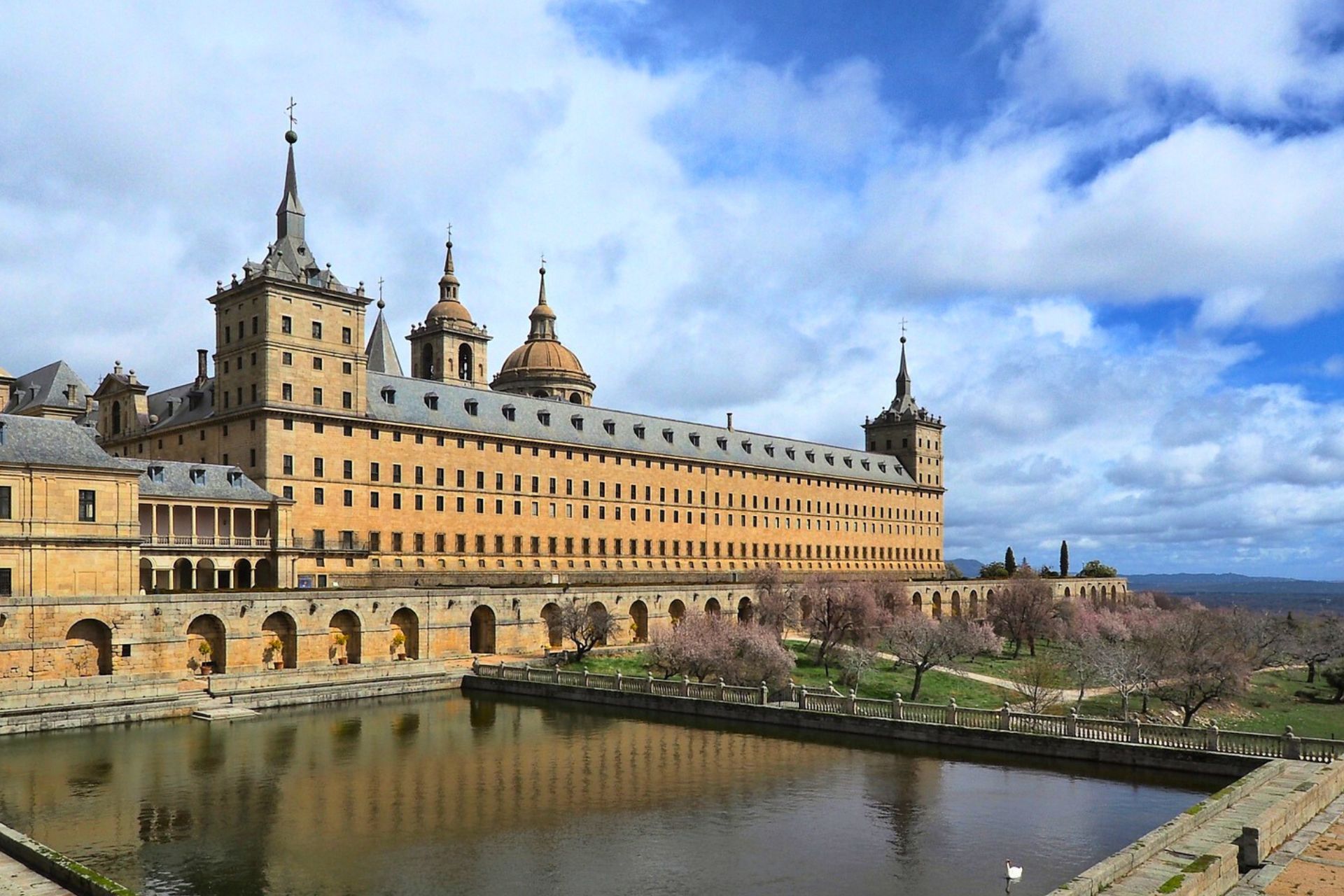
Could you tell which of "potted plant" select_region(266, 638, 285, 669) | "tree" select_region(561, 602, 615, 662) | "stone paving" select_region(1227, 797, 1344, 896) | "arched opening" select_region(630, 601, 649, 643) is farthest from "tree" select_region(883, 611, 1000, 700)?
"stone paving" select_region(1227, 797, 1344, 896)

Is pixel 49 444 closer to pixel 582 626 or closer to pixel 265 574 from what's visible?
pixel 265 574

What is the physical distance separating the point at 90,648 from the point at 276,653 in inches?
357

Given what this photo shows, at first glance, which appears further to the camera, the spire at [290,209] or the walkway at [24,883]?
the spire at [290,209]

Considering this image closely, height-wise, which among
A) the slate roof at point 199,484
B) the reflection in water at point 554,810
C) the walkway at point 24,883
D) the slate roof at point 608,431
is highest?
the slate roof at point 608,431

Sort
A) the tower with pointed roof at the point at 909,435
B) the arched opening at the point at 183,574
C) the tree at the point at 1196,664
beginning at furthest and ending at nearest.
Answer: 1. the tower with pointed roof at the point at 909,435
2. the arched opening at the point at 183,574
3. the tree at the point at 1196,664

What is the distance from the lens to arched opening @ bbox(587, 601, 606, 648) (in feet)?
214

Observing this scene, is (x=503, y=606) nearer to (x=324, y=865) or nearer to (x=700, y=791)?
(x=700, y=791)

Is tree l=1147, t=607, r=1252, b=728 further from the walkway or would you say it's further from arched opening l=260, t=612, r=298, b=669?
arched opening l=260, t=612, r=298, b=669

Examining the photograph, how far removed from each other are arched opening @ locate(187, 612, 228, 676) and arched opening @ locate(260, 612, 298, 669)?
236 cm

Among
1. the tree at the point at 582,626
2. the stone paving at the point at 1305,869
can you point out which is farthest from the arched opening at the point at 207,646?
the stone paving at the point at 1305,869

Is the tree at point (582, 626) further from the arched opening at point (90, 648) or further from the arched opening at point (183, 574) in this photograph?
the arched opening at point (90, 648)

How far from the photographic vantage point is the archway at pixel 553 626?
222 ft

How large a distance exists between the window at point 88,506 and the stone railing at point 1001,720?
21.0 meters

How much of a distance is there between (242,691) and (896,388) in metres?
104
